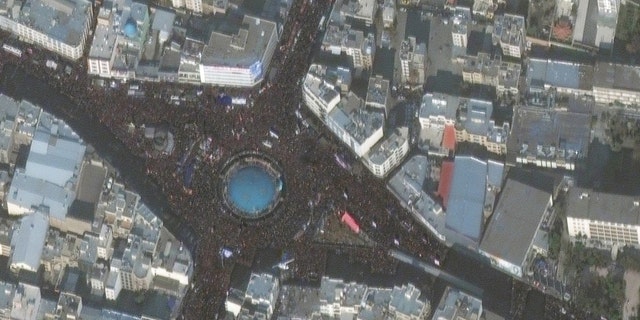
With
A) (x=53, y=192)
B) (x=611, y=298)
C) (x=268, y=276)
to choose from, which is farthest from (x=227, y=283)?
(x=611, y=298)

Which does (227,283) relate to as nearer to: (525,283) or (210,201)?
(210,201)

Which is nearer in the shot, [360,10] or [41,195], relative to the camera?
[41,195]

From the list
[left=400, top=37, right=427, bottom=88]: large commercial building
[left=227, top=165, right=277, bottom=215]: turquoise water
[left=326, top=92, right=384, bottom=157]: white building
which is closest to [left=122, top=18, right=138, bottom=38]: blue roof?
[left=227, top=165, right=277, bottom=215]: turquoise water

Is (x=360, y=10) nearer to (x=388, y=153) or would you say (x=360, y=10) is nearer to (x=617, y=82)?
(x=388, y=153)

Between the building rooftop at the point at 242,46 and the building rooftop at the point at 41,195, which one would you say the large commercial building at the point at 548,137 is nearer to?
the building rooftop at the point at 242,46

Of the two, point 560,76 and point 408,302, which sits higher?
point 560,76

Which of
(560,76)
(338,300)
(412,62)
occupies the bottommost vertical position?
(338,300)

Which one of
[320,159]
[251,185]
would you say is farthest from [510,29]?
[251,185]
